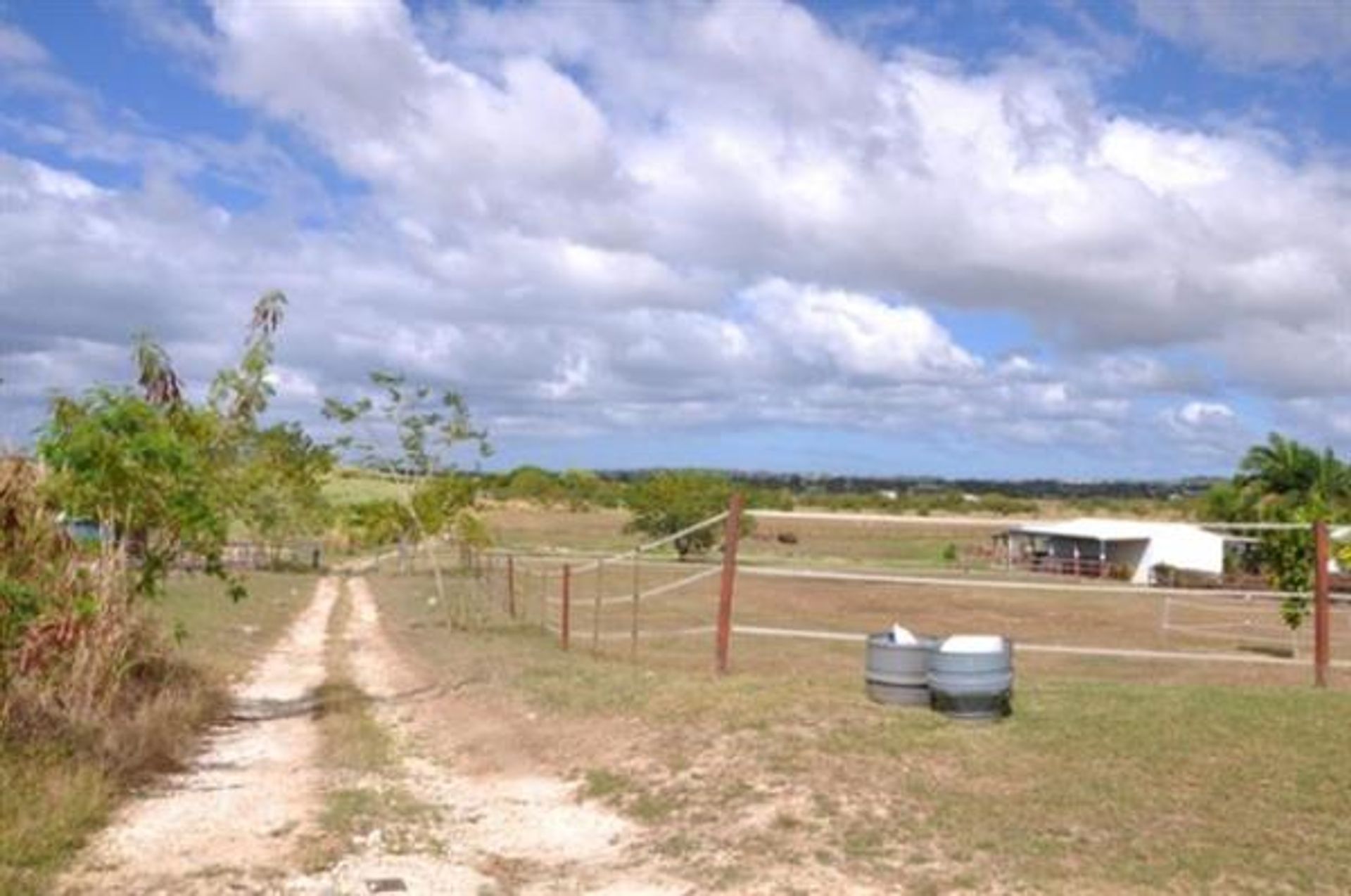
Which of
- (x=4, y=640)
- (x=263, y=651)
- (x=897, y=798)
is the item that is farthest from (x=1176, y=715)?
(x=263, y=651)

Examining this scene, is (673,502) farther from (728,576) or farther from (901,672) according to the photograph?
(901,672)

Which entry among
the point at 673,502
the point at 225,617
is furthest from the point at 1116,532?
the point at 225,617

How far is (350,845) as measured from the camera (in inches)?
319

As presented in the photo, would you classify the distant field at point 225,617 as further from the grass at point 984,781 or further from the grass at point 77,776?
the grass at point 984,781

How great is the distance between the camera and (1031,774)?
9.02m

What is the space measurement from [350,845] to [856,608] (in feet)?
112

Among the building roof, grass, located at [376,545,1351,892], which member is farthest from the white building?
grass, located at [376,545,1351,892]

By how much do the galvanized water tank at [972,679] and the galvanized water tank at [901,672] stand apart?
215 mm

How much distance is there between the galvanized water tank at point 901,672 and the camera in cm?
1072

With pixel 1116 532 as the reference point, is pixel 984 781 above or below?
below

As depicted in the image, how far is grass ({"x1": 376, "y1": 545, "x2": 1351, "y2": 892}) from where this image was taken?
7.44 m

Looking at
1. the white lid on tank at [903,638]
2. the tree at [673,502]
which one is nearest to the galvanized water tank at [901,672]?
the white lid on tank at [903,638]

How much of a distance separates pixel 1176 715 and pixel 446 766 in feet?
18.3

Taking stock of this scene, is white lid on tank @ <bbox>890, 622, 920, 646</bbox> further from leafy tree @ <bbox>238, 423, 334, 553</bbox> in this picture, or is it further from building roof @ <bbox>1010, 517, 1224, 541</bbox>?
building roof @ <bbox>1010, 517, 1224, 541</bbox>
